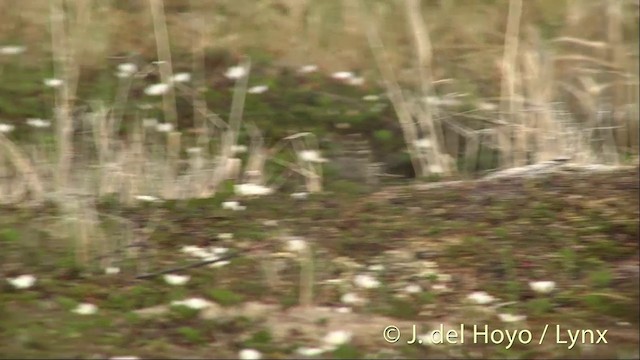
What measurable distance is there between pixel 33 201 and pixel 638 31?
3194mm

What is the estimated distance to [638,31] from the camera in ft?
16.8

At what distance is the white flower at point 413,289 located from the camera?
392 cm

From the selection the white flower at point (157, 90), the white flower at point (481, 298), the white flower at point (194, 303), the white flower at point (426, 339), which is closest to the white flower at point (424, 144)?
the white flower at point (481, 298)

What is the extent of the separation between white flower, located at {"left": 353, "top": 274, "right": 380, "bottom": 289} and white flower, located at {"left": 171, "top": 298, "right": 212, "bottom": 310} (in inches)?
23.9

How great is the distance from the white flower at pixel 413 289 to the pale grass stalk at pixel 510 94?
4.39 feet

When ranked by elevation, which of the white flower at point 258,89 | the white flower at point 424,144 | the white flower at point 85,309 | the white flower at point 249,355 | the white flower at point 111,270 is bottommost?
the white flower at point 249,355

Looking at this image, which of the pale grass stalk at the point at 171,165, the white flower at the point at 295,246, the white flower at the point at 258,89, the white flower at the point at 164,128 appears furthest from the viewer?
the white flower at the point at 258,89

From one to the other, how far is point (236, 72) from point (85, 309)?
94.5 inches

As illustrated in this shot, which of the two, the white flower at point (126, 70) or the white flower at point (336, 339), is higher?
the white flower at point (126, 70)

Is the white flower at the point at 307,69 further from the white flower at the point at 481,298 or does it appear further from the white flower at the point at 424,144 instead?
the white flower at the point at 481,298

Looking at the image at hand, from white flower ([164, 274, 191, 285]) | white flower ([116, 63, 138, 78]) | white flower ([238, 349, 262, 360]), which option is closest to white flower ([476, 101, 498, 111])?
white flower ([116, 63, 138, 78])

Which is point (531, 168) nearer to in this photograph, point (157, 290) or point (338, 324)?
point (338, 324)

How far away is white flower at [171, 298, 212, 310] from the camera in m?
3.72

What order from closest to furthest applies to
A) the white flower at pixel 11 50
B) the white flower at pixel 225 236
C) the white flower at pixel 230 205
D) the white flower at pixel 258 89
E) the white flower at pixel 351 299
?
the white flower at pixel 351 299 < the white flower at pixel 225 236 < the white flower at pixel 230 205 < the white flower at pixel 258 89 < the white flower at pixel 11 50
